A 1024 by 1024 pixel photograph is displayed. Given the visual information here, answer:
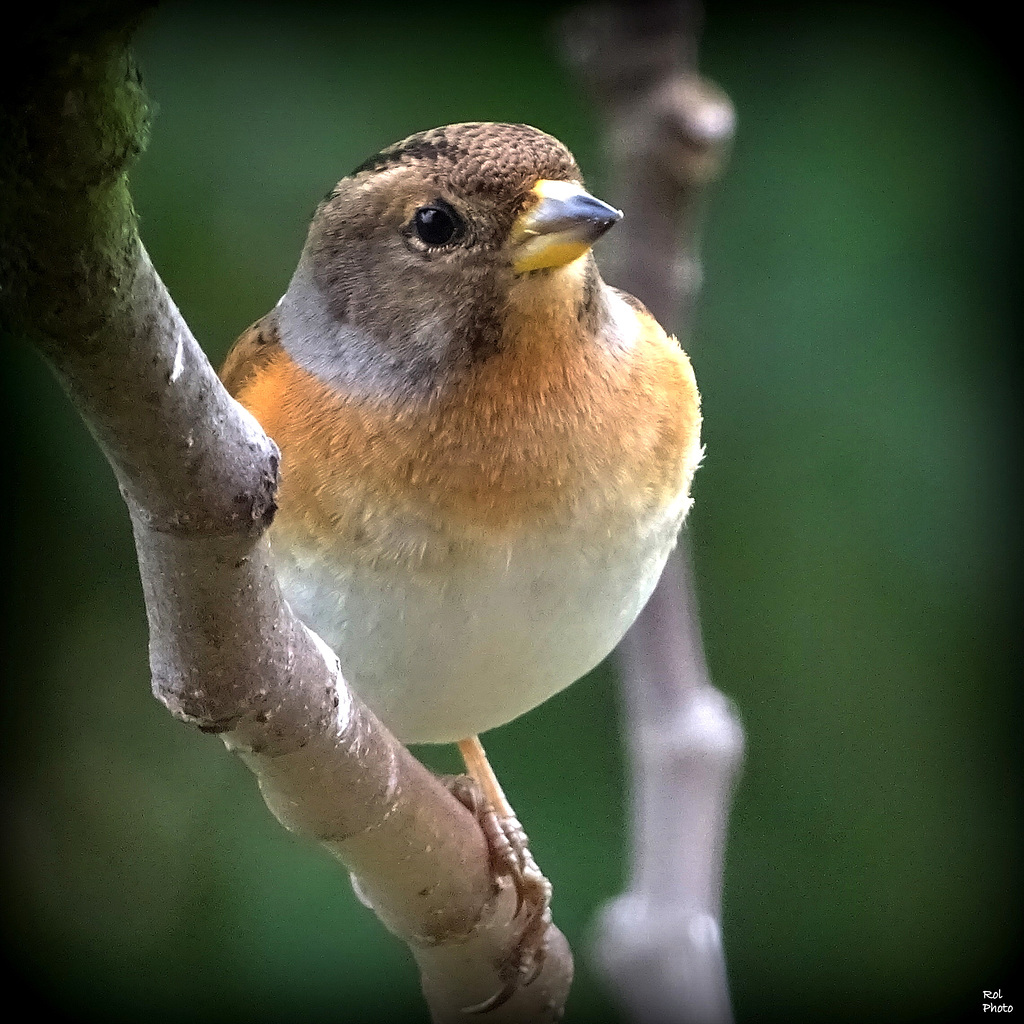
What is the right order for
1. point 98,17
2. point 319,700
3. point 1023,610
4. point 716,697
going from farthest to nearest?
1. point 1023,610
2. point 716,697
3. point 319,700
4. point 98,17

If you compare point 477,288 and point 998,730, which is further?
point 998,730

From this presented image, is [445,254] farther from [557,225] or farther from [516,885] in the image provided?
[516,885]

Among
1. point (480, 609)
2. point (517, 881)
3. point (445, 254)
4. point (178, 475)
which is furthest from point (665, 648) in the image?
point (178, 475)

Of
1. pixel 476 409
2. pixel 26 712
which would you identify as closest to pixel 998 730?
pixel 476 409

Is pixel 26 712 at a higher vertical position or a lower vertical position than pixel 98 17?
higher

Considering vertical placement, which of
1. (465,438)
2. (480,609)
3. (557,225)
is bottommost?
(480,609)

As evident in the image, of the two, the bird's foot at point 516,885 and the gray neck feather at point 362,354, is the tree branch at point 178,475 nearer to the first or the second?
the bird's foot at point 516,885

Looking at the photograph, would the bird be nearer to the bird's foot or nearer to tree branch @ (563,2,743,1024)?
the bird's foot

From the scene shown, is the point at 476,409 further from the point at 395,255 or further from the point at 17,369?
the point at 17,369

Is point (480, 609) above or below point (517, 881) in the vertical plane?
above
